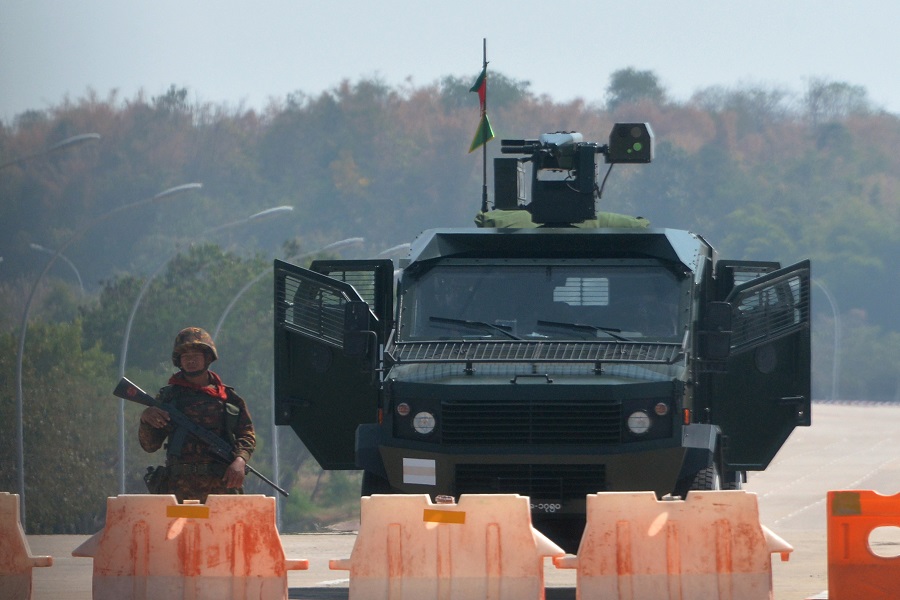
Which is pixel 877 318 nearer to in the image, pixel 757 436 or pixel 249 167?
pixel 249 167

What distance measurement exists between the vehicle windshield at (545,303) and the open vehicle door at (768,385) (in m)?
0.85

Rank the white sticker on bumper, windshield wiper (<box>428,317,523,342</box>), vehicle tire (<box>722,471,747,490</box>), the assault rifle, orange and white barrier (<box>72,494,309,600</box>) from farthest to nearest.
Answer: vehicle tire (<box>722,471,747,490</box>)
windshield wiper (<box>428,317,523,342</box>)
the white sticker on bumper
the assault rifle
orange and white barrier (<box>72,494,309,600</box>)

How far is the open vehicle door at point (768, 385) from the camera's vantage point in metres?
14.4

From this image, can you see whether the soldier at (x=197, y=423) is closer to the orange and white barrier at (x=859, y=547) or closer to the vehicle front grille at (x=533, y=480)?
the vehicle front grille at (x=533, y=480)

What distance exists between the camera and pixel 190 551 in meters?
11.7

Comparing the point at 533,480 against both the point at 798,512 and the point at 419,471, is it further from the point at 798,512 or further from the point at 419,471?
the point at 798,512

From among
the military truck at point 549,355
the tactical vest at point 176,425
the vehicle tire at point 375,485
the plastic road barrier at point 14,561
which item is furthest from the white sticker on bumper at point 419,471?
the plastic road barrier at point 14,561

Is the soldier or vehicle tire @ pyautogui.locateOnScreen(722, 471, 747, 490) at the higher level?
the soldier

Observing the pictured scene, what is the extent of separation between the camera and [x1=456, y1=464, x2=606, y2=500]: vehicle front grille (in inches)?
518

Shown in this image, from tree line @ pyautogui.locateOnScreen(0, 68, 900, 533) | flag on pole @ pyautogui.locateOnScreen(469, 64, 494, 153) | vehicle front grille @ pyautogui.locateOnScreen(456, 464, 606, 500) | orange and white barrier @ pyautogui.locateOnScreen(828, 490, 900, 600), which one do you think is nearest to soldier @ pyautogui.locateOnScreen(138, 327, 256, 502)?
vehicle front grille @ pyautogui.locateOnScreen(456, 464, 606, 500)

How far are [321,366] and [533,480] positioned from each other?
242 centimetres

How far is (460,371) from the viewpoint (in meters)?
13.5

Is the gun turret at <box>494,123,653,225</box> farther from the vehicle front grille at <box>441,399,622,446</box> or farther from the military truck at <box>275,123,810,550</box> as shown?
the vehicle front grille at <box>441,399,622,446</box>

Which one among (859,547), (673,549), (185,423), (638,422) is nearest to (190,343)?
(185,423)
